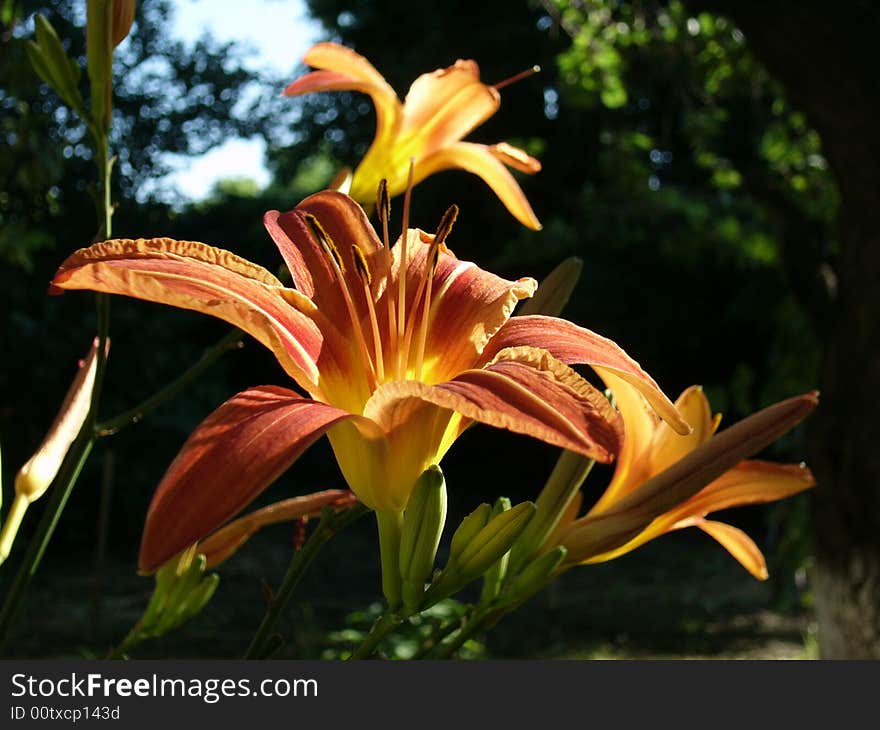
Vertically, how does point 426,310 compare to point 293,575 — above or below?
above

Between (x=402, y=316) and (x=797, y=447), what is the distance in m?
3.69

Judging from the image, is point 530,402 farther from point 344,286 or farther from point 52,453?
point 52,453

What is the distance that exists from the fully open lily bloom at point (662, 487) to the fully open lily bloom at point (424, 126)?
0.20 meters

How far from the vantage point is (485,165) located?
71 centimetres

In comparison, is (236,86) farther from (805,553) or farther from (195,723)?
(195,723)

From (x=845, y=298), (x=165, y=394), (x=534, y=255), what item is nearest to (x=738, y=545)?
(x=165, y=394)

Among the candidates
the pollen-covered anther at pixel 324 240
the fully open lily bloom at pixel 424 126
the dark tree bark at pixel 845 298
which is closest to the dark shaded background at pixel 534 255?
the dark tree bark at pixel 845 298

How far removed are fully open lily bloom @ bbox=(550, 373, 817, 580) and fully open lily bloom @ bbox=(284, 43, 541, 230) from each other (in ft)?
0.65

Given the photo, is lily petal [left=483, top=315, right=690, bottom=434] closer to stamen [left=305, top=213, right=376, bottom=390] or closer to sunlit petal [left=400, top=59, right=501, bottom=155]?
stamen [left=305, top=213, right=376, bottom=390]

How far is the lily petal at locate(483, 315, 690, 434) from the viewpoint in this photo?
41 cm

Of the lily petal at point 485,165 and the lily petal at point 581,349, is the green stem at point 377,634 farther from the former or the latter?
the lily petal at point 485,165

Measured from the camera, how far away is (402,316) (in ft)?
1.62

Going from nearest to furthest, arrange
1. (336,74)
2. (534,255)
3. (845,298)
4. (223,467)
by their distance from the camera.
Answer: (223,467), (336,74), (845,298), (534,255)

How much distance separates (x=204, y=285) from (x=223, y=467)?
0.11m
